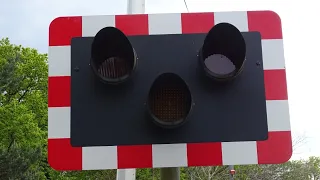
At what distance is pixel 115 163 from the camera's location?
216cm

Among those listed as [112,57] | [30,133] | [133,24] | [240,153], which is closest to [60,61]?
[112,57]

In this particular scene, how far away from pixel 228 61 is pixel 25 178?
2127cm

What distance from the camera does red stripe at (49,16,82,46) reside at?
2.34 metres

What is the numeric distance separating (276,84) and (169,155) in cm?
61

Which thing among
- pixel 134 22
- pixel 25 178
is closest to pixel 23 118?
pixel 25 178

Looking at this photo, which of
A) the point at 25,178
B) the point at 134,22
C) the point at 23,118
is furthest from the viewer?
the point at 23,118

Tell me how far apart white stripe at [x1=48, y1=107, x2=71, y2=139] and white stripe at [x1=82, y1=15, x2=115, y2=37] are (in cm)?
39

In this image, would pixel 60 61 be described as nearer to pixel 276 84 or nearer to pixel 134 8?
pixel 276 84

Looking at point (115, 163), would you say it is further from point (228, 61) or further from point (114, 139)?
point (228, 61)

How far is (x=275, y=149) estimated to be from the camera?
7.20ft

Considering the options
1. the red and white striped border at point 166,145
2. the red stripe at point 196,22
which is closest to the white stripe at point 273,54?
the red and white striped border at point 166,145

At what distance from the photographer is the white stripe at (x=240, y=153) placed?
7.09 ft

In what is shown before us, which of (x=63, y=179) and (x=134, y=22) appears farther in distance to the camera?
(x=63, y=179)

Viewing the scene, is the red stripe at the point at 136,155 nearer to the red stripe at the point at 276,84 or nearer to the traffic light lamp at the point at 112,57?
the traffic light lamp at the point at 112,57
